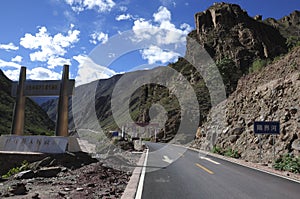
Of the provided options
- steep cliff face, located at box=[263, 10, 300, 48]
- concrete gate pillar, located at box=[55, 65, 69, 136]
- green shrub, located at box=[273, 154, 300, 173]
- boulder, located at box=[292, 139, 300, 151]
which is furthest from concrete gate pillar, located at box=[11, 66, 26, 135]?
steep cliff face, located at box=[263, 10, 300, 48]

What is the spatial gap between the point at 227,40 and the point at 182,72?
22.1m

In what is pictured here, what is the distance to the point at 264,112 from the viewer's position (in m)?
19.7

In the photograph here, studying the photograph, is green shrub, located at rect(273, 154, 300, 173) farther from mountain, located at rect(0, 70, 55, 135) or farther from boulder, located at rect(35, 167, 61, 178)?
mountain, located at rect(0, 70, 55, 135)

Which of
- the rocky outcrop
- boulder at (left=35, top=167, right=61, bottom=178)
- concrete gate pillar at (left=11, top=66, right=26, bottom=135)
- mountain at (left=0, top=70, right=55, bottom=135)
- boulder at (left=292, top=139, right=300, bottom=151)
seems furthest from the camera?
mountain at (left=0, top=70, right=55, bottom=135)

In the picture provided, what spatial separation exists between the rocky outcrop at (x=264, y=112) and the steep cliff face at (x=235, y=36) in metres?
66.3

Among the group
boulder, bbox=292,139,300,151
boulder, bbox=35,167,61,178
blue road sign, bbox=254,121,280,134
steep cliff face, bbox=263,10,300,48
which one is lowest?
boulder, bbox=35,167,61,178

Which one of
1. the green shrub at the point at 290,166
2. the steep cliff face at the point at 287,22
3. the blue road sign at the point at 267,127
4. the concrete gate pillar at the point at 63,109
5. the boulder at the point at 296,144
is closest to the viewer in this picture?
the green shrub at the point at 290,166

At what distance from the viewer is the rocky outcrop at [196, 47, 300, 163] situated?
618 inches

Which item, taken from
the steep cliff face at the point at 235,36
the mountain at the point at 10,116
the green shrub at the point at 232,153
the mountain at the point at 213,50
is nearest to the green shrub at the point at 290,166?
the green shrub at the point at 232,153

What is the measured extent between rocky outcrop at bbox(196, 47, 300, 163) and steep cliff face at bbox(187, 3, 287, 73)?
66273 mm

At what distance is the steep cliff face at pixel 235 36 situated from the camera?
94.6 m

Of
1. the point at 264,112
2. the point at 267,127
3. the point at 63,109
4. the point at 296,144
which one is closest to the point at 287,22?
the point at 264,112

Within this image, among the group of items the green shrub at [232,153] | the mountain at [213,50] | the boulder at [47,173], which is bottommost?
the boulder at [47,173]

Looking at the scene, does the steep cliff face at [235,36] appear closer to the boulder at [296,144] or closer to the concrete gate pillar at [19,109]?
the boulder at [296,144]
